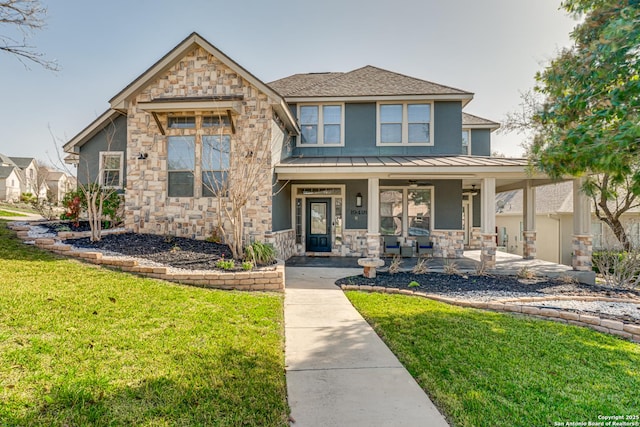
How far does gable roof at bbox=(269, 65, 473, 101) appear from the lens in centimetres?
1225

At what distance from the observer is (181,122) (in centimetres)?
996

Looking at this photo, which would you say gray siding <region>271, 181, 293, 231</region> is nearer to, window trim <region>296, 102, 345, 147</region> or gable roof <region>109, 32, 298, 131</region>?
window trim <region>296, 102, 345, 147</region>

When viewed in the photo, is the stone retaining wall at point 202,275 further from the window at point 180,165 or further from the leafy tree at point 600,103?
the leafy tree at point 600,103

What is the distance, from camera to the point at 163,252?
26.2 feet

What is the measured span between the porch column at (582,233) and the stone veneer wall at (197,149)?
936 centimetres

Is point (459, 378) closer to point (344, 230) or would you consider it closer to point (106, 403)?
point (106, 403)

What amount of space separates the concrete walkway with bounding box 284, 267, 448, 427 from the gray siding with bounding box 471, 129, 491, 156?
1259 centimetres

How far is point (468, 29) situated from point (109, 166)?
1387 centimetres

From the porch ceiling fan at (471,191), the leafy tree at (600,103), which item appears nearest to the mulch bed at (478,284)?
the leafy tree at (600,103)

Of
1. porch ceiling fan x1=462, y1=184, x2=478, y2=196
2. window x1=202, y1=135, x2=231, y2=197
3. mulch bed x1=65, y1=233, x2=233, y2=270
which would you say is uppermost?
window x1=202, y1=135, x2=231, y2=197

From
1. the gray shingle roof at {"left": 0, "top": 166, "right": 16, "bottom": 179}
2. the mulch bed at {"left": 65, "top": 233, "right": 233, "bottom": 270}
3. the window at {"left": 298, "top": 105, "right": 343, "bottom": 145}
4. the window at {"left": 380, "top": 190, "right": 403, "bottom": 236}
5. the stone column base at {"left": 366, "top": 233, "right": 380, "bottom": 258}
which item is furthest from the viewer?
the gray shingle roof at {"left": 0, "top": 166, "right": 16, "bottom": 179}

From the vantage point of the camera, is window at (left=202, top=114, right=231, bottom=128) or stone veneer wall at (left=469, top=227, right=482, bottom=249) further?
stone veneer wall at (left=469, top=227, right=482, bottom=249)

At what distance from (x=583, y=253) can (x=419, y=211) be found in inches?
208

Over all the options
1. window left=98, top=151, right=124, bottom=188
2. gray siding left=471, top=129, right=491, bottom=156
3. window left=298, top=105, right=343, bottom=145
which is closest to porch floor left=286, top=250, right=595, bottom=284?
window left=298, top=105, right=343, bottom=145
